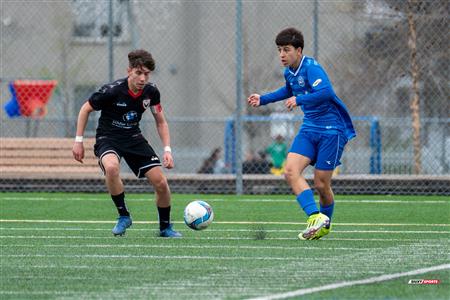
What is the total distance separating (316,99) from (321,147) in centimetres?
49

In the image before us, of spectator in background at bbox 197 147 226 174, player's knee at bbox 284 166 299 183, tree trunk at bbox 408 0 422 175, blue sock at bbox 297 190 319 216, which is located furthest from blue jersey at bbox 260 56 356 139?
spectator in background at bbox 197 147 226 174

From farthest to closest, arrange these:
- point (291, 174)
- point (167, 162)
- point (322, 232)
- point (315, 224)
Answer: point (167, 162) → point (291, 174) → point (322, 232) → point (315, 224)

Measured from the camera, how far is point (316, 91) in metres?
10.4

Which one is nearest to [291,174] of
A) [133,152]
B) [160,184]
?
[160,184]

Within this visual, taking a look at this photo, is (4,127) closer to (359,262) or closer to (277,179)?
(277,179)

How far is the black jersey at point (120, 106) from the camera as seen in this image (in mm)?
10742

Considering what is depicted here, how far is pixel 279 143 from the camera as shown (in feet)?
65.0

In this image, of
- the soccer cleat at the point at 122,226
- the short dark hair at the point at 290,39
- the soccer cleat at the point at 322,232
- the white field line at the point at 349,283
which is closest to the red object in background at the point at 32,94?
the soccer cleat at the point at 122,226

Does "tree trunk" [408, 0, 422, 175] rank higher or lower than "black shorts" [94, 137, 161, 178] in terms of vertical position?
lower

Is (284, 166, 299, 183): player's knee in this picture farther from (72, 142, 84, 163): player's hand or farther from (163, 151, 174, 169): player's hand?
(72, 142, 84, 163): player's hand

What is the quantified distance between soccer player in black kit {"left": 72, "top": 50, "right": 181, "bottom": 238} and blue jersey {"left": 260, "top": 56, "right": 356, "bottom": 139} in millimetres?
1120

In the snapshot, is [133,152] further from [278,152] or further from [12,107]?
[278,152]

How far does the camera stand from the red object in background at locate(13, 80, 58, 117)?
62.5 ft

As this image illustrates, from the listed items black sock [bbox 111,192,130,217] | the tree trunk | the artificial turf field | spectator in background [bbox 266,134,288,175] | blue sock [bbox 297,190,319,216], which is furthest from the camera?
spectator in background [bbox 266,134,288,175]
